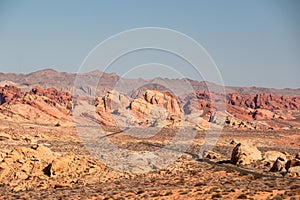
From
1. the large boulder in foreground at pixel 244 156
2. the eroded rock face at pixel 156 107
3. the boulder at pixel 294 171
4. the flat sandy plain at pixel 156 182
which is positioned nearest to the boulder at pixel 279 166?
the flat sandy plain at pixel 156 182

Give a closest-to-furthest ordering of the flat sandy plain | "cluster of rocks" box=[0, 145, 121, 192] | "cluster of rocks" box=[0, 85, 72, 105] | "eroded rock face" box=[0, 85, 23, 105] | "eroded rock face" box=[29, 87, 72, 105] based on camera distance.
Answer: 1. the flat sandy plain
2. "cluster of rocks" box=[0, 145, 121, 192]
3. "cluster of rocks" box=[0, 85, 72, 105]
4. "eroded rock face" box=[0, 85, 23, 105]
5. "eroded rock face" box=[29, 87, 72, 105]

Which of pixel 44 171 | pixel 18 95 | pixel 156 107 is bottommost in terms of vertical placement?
pixel 44 171

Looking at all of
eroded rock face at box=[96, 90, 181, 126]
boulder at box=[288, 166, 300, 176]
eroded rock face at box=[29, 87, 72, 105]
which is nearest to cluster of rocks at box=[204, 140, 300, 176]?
boulder at box=[288, 166, 300, 176]

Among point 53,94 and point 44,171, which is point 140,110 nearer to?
point 53,94

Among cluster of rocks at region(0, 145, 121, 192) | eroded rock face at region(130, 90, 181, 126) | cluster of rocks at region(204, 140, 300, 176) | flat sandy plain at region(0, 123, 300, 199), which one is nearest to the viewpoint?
flat sandy plain at region(0, 123, 300, 199)

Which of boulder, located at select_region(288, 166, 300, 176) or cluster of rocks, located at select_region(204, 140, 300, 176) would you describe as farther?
cluster of rocks, located at select_region(204, 140, 300, 176)

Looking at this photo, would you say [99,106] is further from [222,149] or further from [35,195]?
[35,195]

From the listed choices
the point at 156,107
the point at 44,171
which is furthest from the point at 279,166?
the point at 156,107

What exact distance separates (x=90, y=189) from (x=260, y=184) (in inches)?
391

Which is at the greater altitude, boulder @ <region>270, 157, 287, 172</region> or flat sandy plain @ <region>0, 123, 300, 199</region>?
boulder @ <region>270, 157, 287, 172</region>

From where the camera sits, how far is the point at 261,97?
18288 cm

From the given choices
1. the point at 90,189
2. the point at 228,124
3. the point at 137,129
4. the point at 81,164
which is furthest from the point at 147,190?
the point at 228,124

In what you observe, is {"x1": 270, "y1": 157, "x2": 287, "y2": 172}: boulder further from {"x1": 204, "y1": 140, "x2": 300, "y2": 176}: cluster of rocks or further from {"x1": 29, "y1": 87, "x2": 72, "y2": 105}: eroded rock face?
{"x1": 29, "y1": 87, "x2": 72, "y2": 105}: eroded rock face

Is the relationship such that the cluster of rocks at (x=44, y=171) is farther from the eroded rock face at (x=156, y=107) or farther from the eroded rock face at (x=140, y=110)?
the eroded rock face at (x=156, y=107)
